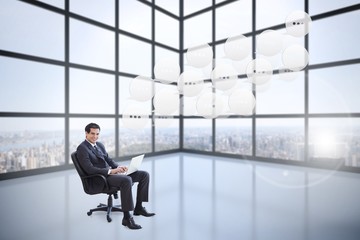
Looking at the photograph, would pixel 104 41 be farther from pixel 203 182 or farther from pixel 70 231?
pixel 70 231

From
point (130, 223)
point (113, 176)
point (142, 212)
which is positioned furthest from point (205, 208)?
point (113, 176)

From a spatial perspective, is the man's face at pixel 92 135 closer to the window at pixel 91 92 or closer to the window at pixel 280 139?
the window at pixel 91 92

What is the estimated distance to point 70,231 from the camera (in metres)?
2.12

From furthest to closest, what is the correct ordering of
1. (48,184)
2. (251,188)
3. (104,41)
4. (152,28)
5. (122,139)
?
(152,28) < (122,139) < (104,41) < (48,184) < (251,188)

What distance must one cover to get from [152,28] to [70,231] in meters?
5.70

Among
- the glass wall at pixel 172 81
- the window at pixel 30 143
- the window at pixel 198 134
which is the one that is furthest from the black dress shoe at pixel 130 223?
the window at pixel 198 134

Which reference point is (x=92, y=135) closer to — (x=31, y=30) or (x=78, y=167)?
(x=78, y=167)

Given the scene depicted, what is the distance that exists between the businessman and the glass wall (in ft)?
4.51

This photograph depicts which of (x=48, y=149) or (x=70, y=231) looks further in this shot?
(x=48, y=149)

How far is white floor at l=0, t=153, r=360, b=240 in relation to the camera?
6.82 ft

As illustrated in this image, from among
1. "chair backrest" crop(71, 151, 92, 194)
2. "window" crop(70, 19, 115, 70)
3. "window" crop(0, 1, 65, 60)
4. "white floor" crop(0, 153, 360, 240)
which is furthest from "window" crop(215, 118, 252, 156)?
"chair backrest" crop(71, 151, 92, 194)

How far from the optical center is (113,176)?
7.55ft

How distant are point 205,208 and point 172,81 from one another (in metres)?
1.80

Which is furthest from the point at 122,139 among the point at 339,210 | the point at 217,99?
the point at 339,210
